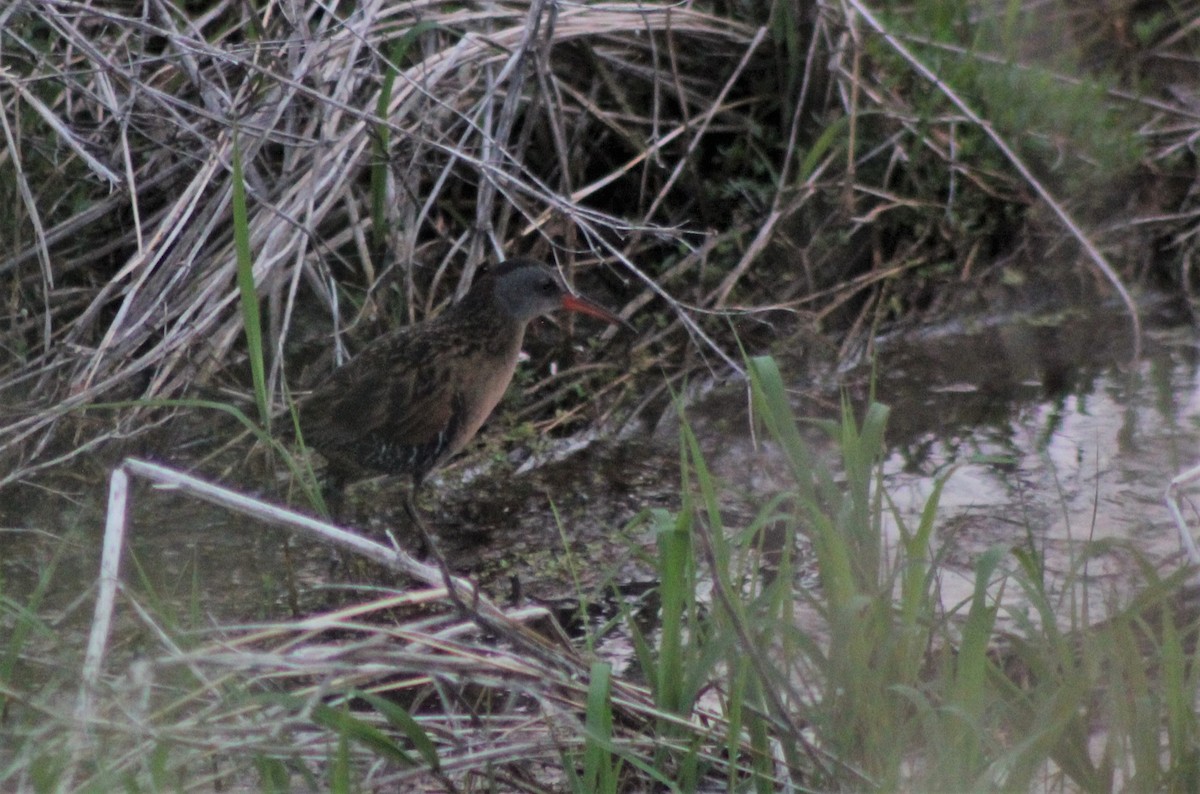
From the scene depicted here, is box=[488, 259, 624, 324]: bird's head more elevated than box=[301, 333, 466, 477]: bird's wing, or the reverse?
box=[488, 259, 624, 324]: bird's head

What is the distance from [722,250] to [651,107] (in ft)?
1.94

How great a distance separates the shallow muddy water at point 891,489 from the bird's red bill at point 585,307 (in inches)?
12.9

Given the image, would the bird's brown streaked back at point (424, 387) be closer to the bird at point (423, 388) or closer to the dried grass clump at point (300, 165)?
the bird at point (423, 388)

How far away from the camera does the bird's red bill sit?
4258 mm

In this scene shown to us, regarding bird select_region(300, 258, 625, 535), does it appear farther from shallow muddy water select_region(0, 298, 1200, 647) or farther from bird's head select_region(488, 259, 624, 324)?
shallow muddy water select_region(0, 298, 1200, 647)

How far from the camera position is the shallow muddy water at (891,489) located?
3580 millimetres

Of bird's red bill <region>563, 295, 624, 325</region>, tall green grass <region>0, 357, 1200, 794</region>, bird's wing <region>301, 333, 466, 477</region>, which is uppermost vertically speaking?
tall green grass <region>0, 357, 1200, 794</region>

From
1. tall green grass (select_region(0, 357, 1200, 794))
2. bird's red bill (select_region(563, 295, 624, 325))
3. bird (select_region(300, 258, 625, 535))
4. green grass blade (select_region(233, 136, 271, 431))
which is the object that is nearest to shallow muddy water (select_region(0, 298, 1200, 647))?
bird (select_region(300, 258, 625, 535))

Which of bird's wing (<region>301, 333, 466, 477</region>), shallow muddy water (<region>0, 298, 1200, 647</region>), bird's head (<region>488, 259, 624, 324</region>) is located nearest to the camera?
shallow muddy water (<region>0, 298, 1200, 647</region>)

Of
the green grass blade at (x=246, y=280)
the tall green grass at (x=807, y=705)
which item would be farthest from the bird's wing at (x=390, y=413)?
the tall green grass at (x=807, y=705)

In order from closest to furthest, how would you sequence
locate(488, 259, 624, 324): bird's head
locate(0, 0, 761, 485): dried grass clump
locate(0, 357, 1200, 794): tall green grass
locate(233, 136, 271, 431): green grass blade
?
1. locate(0, 357, 1200, 794): tall green grass
2. locate(233, 136, 271, 431): green grass blade
3. locate(0, 0, 761, 485): dried grass clump
4. locate(488, 259, 624, 324): bird's head

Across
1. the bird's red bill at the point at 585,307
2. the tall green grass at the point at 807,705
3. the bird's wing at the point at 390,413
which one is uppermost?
the tall green grass at the point at 807,705

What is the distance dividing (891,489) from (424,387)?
1.21 metres

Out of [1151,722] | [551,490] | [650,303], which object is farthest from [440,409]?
[1151,722]
